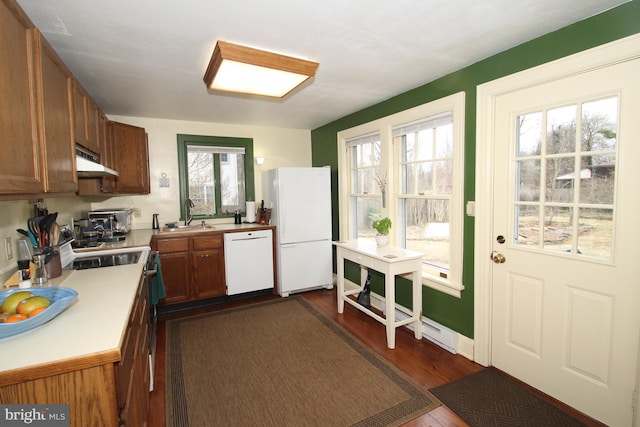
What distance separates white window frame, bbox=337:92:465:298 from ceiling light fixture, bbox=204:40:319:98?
115 centimetres

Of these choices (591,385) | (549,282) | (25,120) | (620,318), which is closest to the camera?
(25,120)

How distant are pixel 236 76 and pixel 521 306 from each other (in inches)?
104

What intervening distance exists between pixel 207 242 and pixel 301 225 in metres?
1.17

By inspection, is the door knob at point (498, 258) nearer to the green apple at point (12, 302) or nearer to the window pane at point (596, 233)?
the window pane at point (596, 233)

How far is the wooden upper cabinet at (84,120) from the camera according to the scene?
6.71 ft

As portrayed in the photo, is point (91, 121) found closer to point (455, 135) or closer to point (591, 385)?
point (455, 135)

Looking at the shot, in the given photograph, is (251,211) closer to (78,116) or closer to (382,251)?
(382,251)

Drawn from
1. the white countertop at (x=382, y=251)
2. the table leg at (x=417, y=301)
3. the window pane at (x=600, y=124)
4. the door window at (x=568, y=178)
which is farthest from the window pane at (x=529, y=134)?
the table leg at (x=417, y=301)

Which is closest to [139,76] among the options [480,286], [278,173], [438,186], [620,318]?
[278,173]

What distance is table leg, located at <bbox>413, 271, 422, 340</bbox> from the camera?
2.87 metres

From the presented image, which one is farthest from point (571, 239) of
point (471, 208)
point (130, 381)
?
point (130, 381)

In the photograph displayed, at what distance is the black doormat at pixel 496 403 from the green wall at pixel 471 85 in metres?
0.41

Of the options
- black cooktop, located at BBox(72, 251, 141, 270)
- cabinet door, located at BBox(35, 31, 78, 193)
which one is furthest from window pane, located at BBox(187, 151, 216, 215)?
cabinet door, located at BBox(35, 31, 78, 193)

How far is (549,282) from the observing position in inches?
81.8
